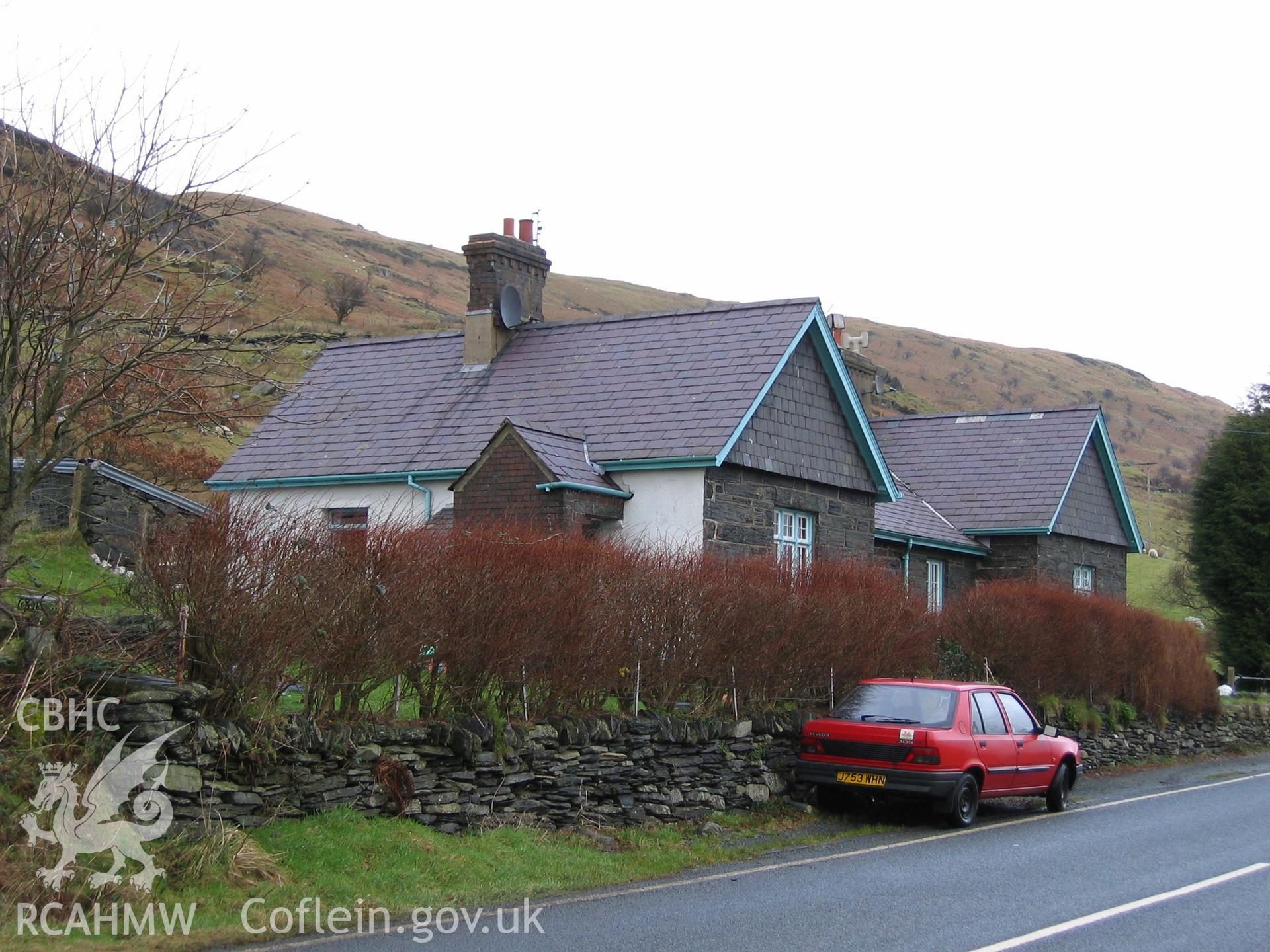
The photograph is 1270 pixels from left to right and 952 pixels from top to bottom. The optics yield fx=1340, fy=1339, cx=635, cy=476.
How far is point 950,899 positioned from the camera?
35.7 ft

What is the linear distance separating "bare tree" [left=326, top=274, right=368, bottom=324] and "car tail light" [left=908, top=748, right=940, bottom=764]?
64.0 m

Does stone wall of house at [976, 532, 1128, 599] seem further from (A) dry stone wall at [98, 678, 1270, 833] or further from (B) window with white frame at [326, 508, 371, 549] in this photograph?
(B) window with white frame at [326, 508, 371, 549]

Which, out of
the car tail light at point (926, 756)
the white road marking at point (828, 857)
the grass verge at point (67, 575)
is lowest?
the white road marking at point (828, 857)

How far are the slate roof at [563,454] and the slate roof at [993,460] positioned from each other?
32.7 ft

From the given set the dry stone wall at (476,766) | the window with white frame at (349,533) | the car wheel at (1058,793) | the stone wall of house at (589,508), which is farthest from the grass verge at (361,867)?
the stone wall of house at (589,508)

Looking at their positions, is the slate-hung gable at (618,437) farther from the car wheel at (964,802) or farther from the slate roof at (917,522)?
the car wheel at (964,802)

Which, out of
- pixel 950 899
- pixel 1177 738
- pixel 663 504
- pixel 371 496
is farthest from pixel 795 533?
pixel 950 899

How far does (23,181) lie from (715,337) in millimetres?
15757

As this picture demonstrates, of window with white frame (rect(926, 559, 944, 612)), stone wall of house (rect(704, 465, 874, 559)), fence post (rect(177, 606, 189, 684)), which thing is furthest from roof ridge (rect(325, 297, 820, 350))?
fence post (rect(177, 606, 189, 684))

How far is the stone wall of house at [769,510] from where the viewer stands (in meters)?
21.5

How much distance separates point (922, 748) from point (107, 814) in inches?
353

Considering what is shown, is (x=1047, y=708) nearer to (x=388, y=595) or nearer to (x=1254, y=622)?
(x=388, y=595)

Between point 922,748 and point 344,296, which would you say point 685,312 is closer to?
point 922,748

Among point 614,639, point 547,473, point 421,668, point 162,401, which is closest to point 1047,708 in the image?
point 547,473
